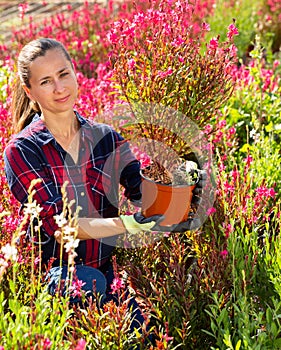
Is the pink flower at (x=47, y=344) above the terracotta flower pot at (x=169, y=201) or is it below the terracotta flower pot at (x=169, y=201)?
below

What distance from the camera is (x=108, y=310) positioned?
233 centimetres

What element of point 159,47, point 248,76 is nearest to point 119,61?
point 159,47

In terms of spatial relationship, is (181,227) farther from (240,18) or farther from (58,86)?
(240,18)

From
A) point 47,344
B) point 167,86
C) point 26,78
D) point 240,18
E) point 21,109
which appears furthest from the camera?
point 240,18

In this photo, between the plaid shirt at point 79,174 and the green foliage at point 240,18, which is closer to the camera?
the plaid shirt at point 79,174

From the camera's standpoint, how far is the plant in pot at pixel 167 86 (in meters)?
2.90

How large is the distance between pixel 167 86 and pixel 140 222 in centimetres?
71

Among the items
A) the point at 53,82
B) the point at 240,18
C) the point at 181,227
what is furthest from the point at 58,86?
the point at 240,18

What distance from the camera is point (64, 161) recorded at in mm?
2850

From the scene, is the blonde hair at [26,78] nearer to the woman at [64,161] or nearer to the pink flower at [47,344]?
the woman at [64,161]

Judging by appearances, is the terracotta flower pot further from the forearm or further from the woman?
the forearm

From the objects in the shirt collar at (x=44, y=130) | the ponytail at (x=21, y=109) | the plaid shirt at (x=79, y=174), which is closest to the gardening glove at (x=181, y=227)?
the plaid shirt at (x=79, y=174)

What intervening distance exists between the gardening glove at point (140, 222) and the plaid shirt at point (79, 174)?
283 mm

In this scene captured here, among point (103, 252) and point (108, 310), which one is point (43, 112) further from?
point (108, 310)
